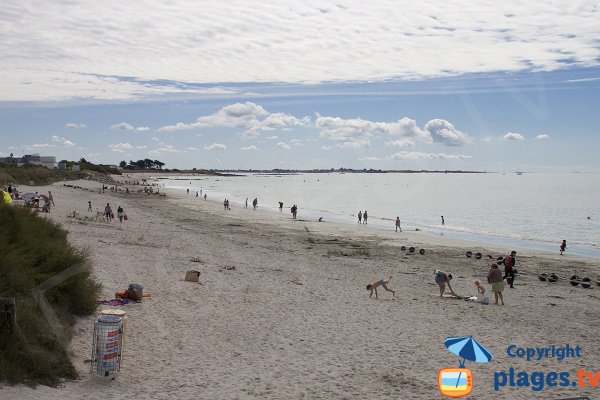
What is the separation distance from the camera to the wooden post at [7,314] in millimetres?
7570

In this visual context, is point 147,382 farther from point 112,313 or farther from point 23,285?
point 23,285

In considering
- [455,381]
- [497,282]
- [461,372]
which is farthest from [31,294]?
[497,282]

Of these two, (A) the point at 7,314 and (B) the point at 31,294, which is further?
(B) the point at 31,294

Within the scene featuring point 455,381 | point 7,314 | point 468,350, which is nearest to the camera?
point 7,314

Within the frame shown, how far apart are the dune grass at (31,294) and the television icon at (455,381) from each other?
5957 millimetres

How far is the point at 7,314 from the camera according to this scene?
7.62 meters

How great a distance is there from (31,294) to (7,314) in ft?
4.89

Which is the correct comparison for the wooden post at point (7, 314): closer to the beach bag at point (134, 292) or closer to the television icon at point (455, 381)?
the beach bag at point (134, 292)

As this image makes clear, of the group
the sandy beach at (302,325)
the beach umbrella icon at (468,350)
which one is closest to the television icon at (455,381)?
the sandy beach at (302,325)

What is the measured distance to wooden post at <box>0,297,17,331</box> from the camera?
298 inches

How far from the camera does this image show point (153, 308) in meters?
12.4

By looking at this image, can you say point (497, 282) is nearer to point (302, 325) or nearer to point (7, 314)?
point (302, 325)

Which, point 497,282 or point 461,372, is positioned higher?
point 497,282

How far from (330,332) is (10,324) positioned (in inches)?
257
